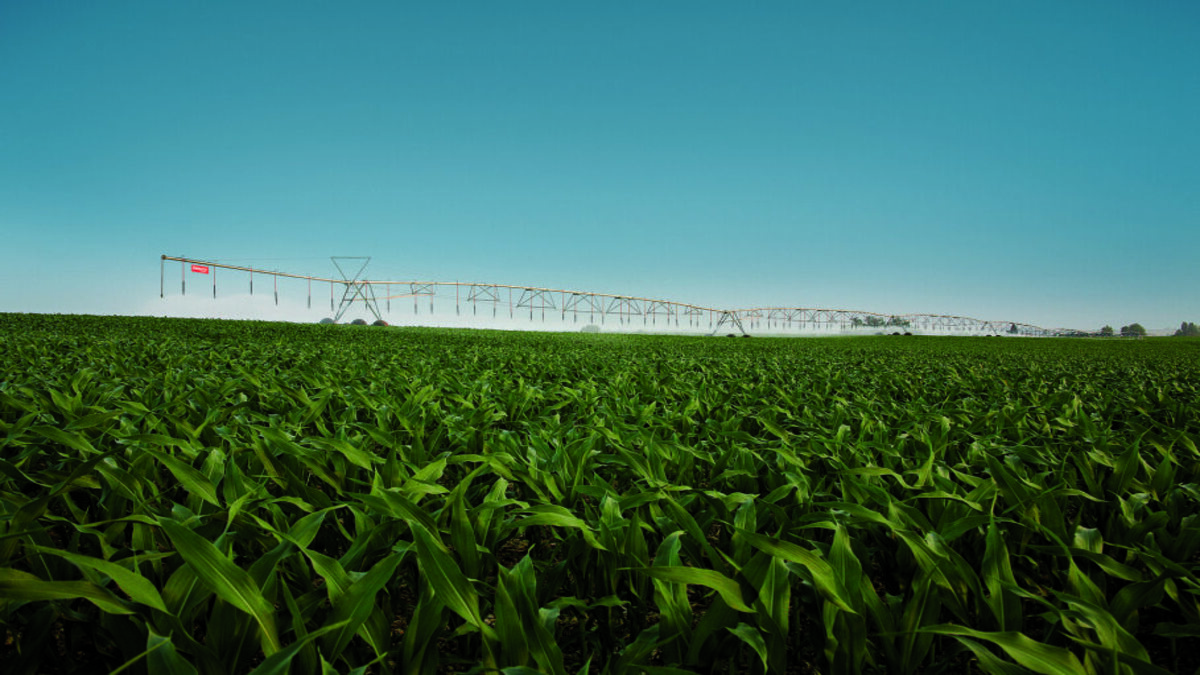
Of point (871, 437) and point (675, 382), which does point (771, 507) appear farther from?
point (675, 382)

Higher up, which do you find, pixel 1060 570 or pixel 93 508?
pixel 93 508

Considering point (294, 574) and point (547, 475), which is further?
point (547, 475)

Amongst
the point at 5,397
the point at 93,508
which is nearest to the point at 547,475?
the point at 93,508

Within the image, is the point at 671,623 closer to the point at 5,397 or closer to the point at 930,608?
the point at 930,608

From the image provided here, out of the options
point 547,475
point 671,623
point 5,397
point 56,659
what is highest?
point 5,397

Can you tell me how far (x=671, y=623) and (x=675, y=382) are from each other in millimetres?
4080

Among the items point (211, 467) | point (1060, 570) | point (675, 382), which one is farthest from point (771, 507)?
point (675, 382)

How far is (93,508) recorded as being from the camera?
171 cm

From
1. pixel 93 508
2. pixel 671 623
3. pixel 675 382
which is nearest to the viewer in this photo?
pixel 671 623

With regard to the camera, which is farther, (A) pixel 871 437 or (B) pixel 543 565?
(A) pixel 871 437

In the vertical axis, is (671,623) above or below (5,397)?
below

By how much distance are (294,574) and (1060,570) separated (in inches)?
87.7

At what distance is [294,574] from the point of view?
1290 mm

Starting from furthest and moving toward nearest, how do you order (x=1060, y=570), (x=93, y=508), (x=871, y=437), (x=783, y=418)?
(x=783, y=418)
(x=871, y=437)
(x=93, y=508)
(x=1060, y=570)
